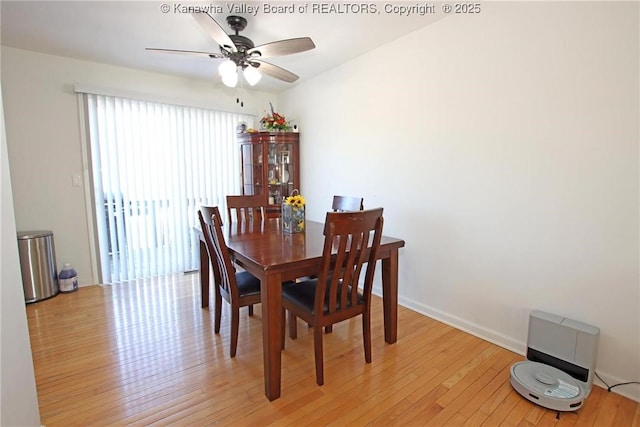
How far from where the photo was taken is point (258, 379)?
5.87ft

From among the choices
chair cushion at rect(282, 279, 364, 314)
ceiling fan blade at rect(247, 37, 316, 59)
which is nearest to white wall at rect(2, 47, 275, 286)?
ceiling fan blade at rect(247, 37, 316, 59)

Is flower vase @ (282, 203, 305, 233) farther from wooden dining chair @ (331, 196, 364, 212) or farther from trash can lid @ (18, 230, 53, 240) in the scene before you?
trash can lid @ (18, 230, 53, 240)

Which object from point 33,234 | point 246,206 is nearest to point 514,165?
point 246,206

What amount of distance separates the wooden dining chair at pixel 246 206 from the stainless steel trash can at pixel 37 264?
175 cm

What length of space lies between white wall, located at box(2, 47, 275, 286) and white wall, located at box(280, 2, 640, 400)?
2796 mm

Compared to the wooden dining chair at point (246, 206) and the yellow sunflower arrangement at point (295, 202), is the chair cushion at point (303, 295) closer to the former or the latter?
the yellow sunflower arrangement at point (295, 202)

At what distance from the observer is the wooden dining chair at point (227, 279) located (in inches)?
73.4

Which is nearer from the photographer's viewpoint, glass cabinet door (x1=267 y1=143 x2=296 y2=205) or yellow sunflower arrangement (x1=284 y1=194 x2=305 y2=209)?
yellow sunflower arrangement (x1=284 y1=194 x2=305 y2=209)

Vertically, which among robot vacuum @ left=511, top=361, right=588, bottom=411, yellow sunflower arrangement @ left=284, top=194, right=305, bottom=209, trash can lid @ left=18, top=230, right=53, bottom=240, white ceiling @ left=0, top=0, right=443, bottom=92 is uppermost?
white ceiling @ left=0, top=0, right=443, bottom=92

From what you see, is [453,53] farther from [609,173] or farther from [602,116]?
[609,173]

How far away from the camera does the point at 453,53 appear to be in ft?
7.47

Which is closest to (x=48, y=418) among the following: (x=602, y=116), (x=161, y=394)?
(x=161, y=394)

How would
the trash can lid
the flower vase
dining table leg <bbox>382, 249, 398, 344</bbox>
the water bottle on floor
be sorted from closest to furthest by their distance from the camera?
dining table leg <bbox>382, 249, 398, 344</bbox>
the flower vase
the trash can lid
the water bottle on floor

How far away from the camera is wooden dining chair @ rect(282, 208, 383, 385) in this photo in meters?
1.62
